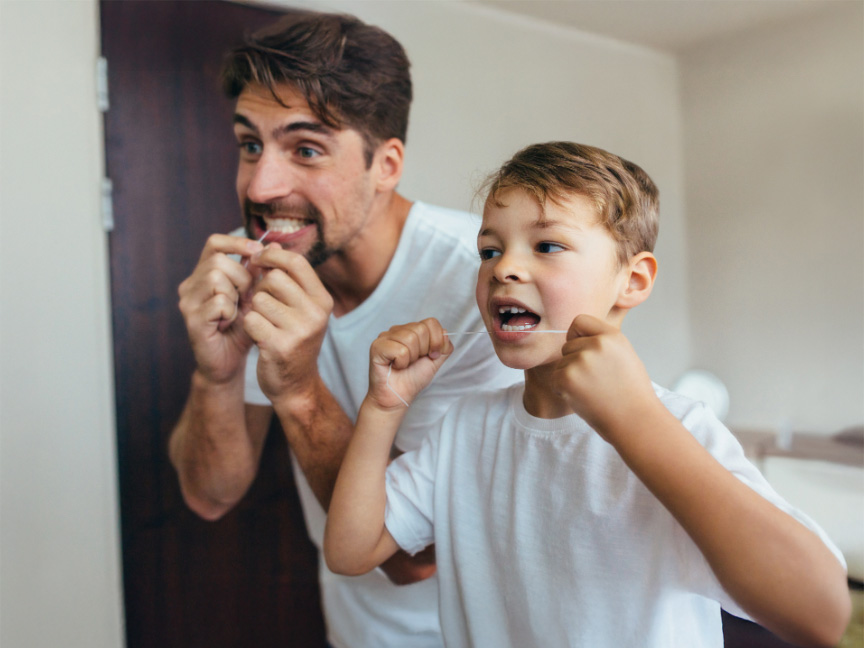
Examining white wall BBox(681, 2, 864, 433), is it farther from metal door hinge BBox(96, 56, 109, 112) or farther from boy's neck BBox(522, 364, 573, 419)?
metal door hinge BBox(96, 56, 109, 112)

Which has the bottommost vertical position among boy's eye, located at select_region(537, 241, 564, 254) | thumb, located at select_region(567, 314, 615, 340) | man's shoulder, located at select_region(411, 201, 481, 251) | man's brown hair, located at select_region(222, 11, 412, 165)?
thumb, located at select_region(567, 314, 615, 340)

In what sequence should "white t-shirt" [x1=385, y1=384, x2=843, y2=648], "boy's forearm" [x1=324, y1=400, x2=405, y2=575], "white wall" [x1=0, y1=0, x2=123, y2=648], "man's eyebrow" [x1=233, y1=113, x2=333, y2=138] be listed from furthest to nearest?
"white wall" [x1=0, y1=0, x2=123, y2=648] → "man's eyebrow" [x1=233, y1=113, x2=333, y2=138] → "boy's forearm" [x1=324, y1=400, x2=405, y2=575] → "white t-shirt" [x1=385, y1=384, x2=843, y2=648]

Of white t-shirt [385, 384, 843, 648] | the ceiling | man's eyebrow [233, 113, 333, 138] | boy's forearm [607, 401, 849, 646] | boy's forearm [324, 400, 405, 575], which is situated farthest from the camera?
man's eyebrow [233, 113, 333, 138]

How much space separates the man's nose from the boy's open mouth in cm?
40

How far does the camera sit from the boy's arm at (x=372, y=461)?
65 centimetres

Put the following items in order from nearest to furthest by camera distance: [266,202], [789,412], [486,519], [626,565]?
→ [626,565] < [486,519] < [789,412] < [266,202]

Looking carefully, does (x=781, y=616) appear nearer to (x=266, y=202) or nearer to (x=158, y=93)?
(x=266, y=202)

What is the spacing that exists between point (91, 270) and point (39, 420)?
0.78 ft

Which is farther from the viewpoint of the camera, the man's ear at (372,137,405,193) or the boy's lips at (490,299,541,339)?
the man's ear at (372,137,405,193)

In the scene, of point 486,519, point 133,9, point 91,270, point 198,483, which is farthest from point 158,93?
point 486,519

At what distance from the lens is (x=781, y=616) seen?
0.44 metres

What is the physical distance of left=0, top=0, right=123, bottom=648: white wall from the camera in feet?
3.25

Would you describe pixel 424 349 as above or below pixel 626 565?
above

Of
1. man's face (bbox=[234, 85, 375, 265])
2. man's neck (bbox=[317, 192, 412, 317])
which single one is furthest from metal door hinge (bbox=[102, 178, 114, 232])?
man's neck (bbox=[317, 192, 412, 317])
